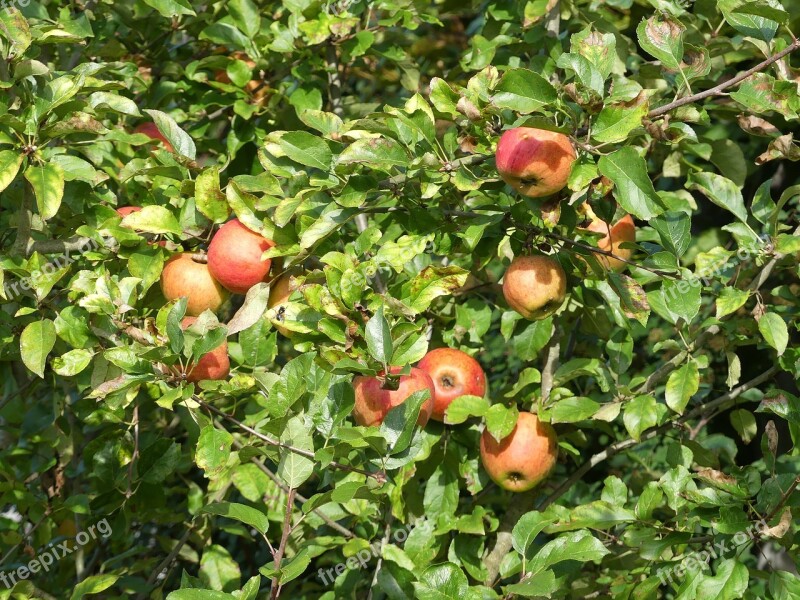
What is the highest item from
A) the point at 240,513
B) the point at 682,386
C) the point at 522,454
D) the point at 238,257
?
the point at 238,257

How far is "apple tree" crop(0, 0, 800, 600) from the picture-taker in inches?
65.6

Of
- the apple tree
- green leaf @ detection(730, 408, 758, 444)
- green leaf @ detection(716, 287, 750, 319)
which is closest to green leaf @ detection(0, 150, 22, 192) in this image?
the apple tree

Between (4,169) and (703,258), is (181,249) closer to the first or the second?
(4,169)

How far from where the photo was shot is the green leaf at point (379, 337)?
153 centimetres

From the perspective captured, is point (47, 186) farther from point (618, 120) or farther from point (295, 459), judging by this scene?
point (618, 120)

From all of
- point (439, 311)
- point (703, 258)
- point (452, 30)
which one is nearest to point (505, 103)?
point (703, 258)

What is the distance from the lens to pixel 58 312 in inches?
75.9

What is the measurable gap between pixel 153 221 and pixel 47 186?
212mm

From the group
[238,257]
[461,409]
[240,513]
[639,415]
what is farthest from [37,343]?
[639,415]

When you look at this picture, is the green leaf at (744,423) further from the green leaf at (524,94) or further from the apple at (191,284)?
the apple at (191,284)

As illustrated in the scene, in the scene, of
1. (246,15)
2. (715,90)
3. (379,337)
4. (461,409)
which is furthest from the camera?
(246,15)

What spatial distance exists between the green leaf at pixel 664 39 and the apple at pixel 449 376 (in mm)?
820

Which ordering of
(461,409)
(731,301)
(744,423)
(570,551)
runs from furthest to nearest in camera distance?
(744,423)
(461,409)
(731,301)
(570,551)

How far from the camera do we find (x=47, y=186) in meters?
1.81
